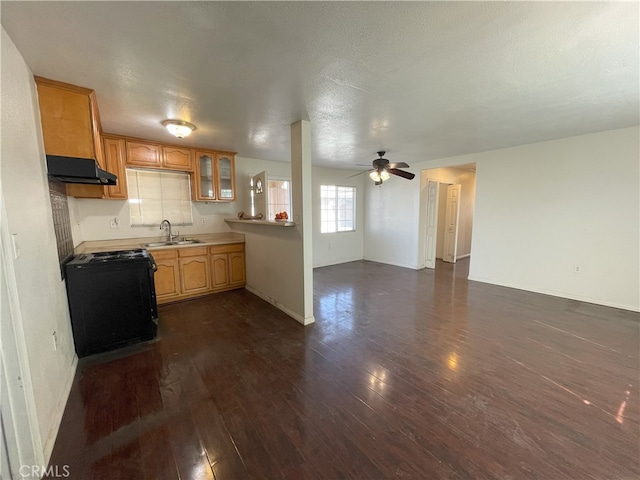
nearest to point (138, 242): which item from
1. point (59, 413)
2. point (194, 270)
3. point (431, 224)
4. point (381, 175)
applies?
point (194, 270)

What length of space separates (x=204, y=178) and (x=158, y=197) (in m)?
0.79

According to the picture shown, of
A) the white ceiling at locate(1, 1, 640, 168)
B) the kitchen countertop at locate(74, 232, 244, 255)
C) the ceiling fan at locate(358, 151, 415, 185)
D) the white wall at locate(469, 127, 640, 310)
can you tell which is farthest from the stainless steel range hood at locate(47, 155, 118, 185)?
the white wall at locate(469, 127, 640, 310)

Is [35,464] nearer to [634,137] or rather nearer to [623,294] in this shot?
[623,294]

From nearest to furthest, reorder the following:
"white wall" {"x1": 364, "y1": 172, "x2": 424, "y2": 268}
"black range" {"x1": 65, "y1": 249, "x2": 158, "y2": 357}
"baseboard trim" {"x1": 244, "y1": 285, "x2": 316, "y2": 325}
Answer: "black range" {"x1": 65, "y1": 249, "x2": 158, "y2": 357}
"baseboard trim" {"x1": 244, "y1": 285, "x2": 316, "y2": 325}
"white wall" {"x1": 364, "y1": 172, "x2": 424, "y2": 268}

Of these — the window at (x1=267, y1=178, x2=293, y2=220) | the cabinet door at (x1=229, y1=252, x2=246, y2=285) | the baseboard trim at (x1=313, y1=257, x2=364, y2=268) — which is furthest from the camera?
the baseboard trim at (x1=313, y1=257, x2=364, y2=268)

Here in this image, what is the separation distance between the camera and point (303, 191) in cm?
299

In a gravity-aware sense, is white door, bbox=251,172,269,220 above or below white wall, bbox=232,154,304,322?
above

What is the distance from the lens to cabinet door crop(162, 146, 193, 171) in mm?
4004

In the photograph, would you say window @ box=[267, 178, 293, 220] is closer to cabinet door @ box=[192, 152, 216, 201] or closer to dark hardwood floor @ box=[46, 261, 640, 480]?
cabinet door @ box=[192, 152, 216, 201]

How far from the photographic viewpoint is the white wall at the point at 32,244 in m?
1.40

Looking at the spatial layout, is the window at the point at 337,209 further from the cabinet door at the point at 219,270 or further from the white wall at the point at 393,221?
the cabinet door at the point at 219,270

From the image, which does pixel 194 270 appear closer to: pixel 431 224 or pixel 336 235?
pixel 336 235
